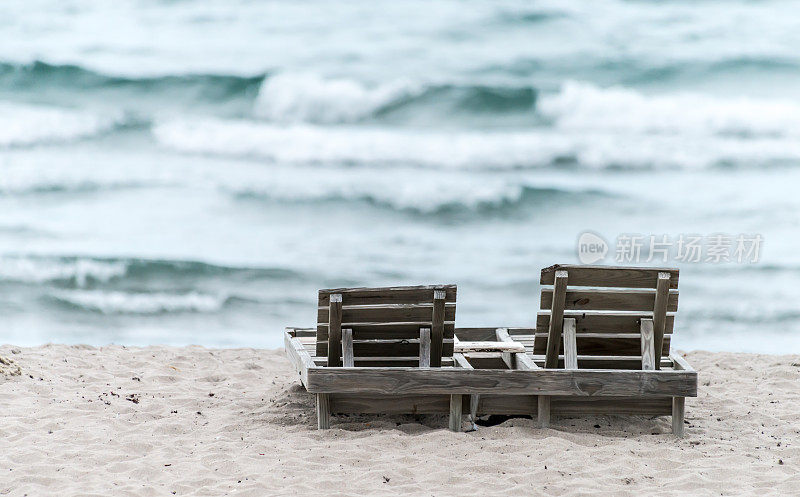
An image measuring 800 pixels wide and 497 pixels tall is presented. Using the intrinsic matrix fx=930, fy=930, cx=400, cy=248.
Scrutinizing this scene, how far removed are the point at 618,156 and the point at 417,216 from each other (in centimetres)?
329

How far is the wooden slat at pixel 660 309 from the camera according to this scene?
4.63 m

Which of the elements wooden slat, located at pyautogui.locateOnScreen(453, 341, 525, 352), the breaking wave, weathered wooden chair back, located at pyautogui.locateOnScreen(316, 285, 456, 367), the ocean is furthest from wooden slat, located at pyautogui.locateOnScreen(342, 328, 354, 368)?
the breaking wave

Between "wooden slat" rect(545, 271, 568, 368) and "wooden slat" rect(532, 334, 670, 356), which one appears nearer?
"wooden slat" rect(545, 271, 568, 368)

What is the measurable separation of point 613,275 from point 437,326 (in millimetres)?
917

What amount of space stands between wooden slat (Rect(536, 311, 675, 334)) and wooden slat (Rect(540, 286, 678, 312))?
31 millimetres

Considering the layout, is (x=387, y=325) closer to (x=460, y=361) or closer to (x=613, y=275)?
(x=460, y=361)

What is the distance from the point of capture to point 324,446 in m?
4.45

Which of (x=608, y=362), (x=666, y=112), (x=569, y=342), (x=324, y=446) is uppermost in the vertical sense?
(x=666, y=112)

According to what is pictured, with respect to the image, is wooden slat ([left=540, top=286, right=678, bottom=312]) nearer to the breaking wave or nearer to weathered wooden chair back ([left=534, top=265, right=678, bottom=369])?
weathered wooden chair back ([left=534, top=265, right=678, bottom=369])

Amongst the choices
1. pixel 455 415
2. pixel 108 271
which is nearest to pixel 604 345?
pixel 455 415

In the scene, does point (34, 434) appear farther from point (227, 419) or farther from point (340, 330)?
point (340, 330)

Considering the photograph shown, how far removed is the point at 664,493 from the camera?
3.90 m

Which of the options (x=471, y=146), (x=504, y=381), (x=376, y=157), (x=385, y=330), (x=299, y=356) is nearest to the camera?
(x=504, y=381)

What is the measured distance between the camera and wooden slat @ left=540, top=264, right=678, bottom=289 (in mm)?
4613
